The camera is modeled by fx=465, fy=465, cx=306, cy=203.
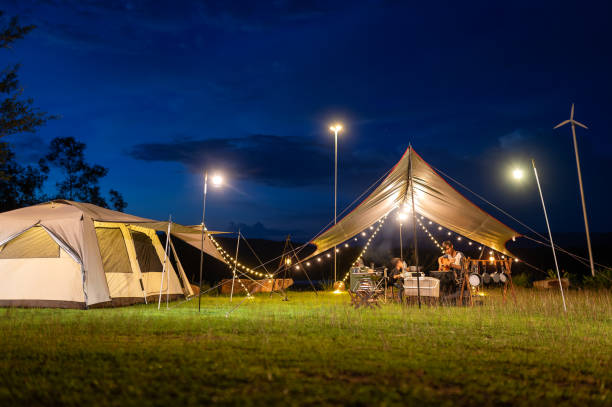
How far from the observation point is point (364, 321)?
243 inches

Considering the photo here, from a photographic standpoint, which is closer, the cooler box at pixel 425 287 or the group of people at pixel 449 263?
the cooler box at pixel 425 287

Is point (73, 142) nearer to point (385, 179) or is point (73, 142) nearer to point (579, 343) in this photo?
point (385, 179)

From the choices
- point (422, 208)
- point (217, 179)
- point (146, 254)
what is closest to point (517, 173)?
point (422, 208)

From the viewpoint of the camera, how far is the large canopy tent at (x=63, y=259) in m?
8.32

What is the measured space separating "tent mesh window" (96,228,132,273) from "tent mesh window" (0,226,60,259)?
2.83 feet

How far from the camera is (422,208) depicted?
11.0 meters

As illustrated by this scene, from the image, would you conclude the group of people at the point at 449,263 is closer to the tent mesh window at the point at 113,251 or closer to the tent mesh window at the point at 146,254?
the tent mesh window at the point at 146,254

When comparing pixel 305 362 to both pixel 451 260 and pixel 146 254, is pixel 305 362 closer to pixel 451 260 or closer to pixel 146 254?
pixel 451 260

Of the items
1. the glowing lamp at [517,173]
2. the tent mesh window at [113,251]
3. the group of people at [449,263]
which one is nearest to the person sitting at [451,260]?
the group of people at [449,263]

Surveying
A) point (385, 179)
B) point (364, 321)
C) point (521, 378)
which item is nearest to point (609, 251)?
point (385, 179)

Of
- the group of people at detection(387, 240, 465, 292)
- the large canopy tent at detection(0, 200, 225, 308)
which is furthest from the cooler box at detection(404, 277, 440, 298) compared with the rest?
the large canopy tent at detection(0, 200, 225, 308)

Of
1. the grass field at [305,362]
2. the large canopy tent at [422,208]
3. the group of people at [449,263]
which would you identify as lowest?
the grass field at [305,362]

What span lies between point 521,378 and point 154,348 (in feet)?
9.82

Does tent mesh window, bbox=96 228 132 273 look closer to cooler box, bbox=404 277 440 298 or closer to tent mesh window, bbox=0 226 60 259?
tent mesh window, bbox=0 226 60 259
